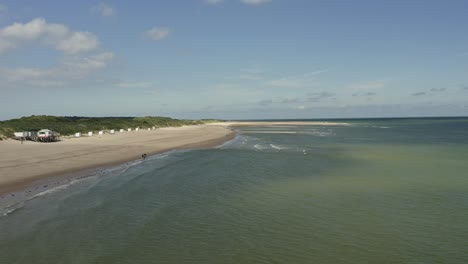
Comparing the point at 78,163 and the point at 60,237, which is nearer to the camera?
the point at 60,237

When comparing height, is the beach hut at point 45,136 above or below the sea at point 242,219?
above

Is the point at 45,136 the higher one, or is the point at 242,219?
the point at 45,136

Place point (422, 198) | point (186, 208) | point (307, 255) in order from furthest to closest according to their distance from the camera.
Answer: point (422, 198) < point (186, 208) < point (307, 255)

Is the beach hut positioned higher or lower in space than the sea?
higher

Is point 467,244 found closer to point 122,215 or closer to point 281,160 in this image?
point 122,215

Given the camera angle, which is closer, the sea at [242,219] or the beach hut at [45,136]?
the sea at [242,219]

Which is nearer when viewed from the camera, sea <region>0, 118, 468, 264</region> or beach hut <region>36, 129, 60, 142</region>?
sea <region>0, 118, 468, 264</region>

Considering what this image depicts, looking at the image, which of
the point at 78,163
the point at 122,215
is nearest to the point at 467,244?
the point at 122,215

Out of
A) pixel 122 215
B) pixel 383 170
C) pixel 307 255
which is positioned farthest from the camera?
pixel 383 170
